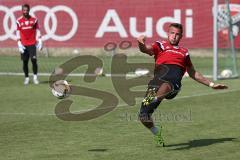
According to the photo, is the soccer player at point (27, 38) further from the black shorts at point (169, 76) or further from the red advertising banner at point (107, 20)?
the black shorts at point (169, 76)

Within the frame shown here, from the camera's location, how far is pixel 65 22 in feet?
119

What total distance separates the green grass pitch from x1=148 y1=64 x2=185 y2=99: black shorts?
3.13 ft

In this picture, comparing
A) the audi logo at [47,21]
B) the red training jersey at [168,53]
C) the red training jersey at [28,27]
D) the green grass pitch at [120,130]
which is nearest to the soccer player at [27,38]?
the red training jersey at [28,27]

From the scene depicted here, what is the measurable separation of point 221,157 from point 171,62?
196 centimetres

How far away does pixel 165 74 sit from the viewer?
1259 cm

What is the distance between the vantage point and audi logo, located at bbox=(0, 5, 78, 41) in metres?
36.2

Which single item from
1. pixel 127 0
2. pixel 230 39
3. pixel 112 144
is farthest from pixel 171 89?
pixel 127 0

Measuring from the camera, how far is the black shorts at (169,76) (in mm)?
12570

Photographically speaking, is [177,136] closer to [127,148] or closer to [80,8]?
[127,148]

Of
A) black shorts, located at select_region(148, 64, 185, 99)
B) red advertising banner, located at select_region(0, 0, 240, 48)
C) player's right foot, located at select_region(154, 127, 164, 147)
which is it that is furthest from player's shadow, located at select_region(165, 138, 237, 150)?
red advertising banner, located at select_region(0, 0, 240, 48)

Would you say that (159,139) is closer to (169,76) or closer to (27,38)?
(169,76)

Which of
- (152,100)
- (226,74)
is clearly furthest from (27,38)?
(152,100)

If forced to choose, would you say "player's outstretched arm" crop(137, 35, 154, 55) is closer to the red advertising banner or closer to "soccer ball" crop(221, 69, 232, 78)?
"soccer ball" crop(221, 69, 232, 78)

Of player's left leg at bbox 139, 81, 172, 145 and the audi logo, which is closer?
player's left leg at bbox 139, 81, 172, 145
